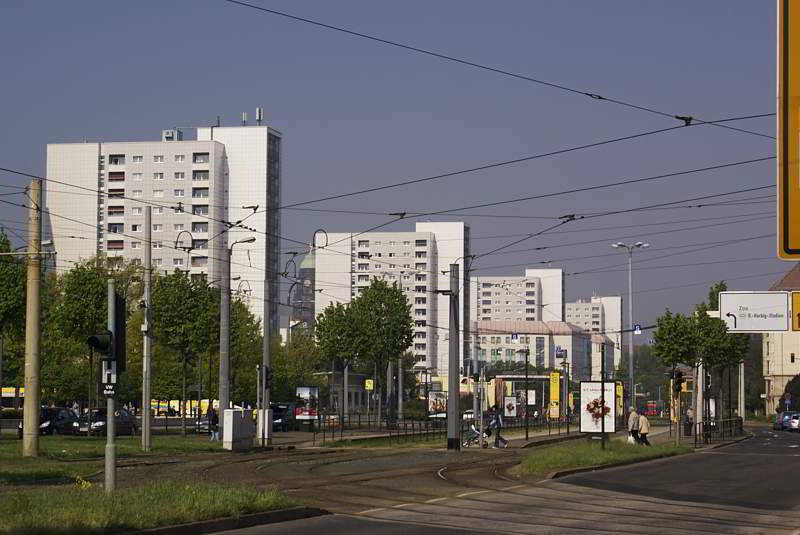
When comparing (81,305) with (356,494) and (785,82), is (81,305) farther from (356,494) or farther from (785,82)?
(785,82)

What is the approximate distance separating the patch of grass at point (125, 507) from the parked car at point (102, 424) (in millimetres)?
38576

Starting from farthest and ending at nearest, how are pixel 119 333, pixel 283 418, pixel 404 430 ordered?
pixel 283 418
pixel 404 430
pixel 119 333

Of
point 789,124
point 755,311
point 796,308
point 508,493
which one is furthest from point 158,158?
point 789,124

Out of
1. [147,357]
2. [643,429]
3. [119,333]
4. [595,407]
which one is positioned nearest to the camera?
[119,333]

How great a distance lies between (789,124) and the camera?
5.16 m

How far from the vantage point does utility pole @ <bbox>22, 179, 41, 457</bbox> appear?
106 ft

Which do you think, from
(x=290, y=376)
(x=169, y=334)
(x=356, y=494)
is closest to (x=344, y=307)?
(x=290, y=376)

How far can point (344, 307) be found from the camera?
8581 cm

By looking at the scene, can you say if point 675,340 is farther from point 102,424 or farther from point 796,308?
point 796,308

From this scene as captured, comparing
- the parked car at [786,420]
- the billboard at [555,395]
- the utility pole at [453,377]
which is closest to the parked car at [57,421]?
the utility pole at [453,377]

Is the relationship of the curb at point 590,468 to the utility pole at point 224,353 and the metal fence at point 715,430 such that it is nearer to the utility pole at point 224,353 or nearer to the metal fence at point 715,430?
the metal fence at point 715,430

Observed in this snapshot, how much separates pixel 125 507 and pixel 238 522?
1862 mm

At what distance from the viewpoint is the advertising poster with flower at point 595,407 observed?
123 feet

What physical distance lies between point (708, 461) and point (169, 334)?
32068 millimetres
